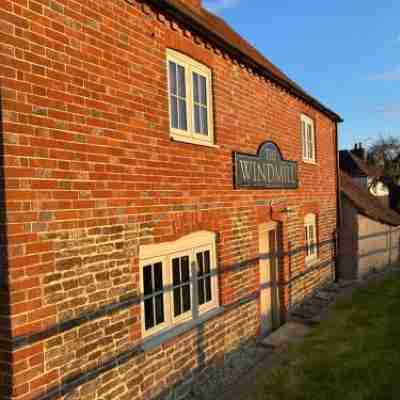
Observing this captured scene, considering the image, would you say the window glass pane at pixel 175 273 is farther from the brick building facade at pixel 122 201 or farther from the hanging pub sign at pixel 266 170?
the hanging pub sign at pixel 266 170

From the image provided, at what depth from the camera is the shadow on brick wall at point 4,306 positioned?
329 cm

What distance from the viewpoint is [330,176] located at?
1269 centimetres

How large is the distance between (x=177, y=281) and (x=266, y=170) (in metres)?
3.55

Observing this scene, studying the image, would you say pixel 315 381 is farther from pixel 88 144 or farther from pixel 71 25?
pixel 71 25

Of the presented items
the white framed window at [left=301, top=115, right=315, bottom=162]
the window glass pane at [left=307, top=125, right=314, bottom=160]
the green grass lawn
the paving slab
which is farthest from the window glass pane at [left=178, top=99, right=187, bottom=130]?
the window glass pane at [left=307, top=125, right=314, bottom=160]

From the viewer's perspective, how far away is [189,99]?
582 cm

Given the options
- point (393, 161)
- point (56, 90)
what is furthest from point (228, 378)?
point (393, 161)

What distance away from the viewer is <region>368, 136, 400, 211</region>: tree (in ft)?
103

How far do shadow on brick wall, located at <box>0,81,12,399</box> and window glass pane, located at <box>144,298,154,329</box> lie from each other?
1.91m

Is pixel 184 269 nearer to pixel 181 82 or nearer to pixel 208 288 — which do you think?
pixel 208 288

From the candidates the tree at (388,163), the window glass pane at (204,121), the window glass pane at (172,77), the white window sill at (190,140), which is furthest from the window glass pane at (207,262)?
the tree at (388,163)

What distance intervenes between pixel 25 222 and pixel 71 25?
2073 mm

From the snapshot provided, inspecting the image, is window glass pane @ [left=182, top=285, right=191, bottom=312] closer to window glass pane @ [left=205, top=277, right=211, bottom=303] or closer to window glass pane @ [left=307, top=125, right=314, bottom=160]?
window glass pane @ [left=205, top=277, right=211, bottom=303]

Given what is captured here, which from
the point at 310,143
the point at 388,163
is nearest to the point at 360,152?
the point at 388,163
